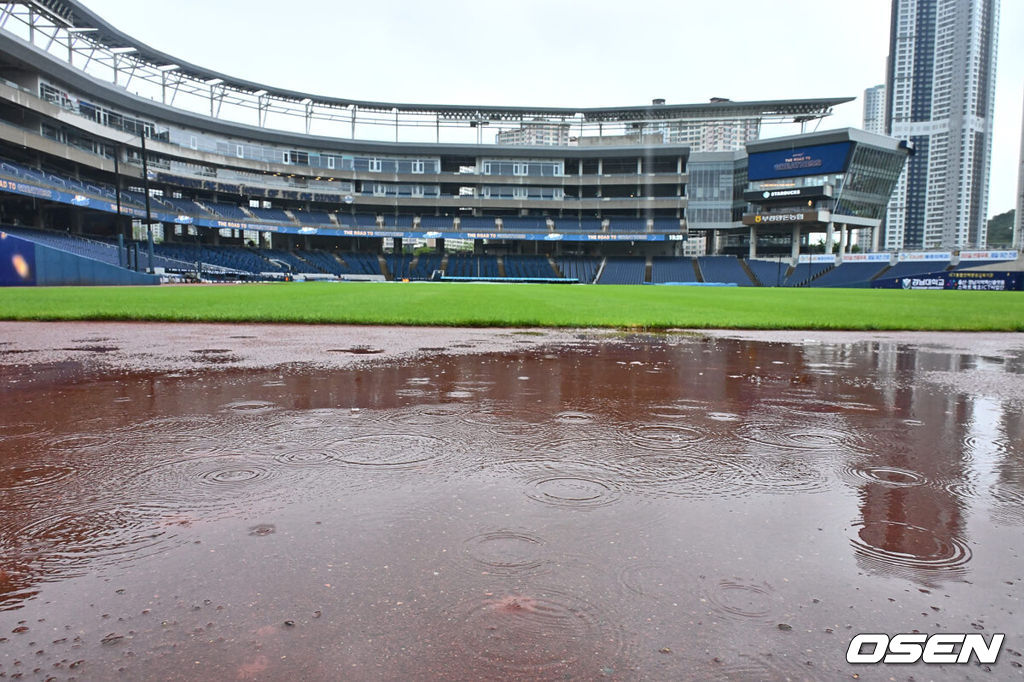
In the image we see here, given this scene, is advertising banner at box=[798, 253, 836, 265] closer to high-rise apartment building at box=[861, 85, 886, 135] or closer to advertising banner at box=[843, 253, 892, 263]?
advertising banner at box=[843, 253, 892, 263]

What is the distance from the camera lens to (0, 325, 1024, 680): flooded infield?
67.4 inches

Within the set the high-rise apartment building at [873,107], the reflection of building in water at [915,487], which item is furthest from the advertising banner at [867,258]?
the high-rise apartment building at [873,107]

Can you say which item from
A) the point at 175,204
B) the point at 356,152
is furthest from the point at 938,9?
the point at 175,204

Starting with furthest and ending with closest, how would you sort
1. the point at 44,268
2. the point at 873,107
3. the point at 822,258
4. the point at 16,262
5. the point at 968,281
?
the point at 873,107, the point at 822,258, the point at 968,281, the point at 44,268, the point at 16,262

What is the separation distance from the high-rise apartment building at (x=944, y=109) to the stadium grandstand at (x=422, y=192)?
5965cm

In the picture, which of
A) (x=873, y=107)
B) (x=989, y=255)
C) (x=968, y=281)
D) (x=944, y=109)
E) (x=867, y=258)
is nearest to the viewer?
(x=968, y=281)

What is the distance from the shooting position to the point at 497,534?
247 cm

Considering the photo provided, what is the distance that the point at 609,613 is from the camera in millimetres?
1889

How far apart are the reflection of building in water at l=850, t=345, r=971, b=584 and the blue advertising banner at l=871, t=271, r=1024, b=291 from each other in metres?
59.4

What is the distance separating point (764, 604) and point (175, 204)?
237 ft

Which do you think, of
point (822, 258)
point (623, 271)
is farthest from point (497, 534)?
point (822, 258)

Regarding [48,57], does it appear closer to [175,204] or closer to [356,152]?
[175,204]

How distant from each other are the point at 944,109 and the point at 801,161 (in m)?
Answer: 74.7

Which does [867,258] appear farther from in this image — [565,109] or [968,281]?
[565,109]
